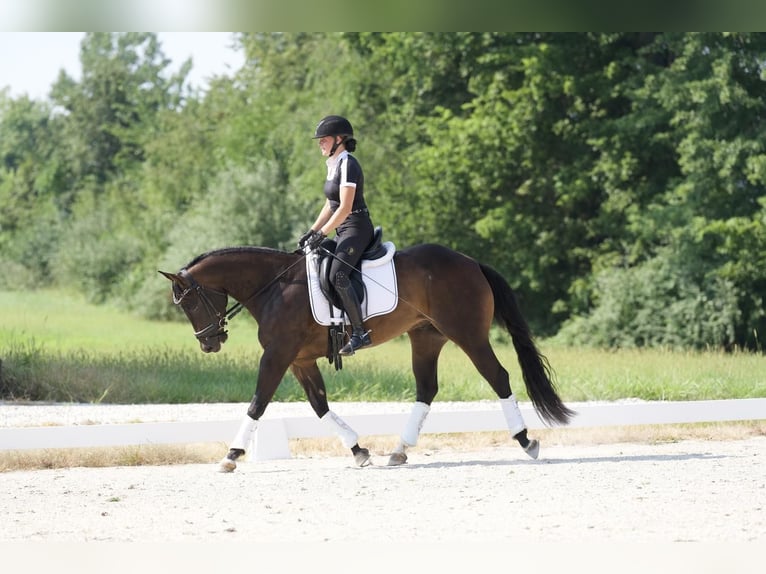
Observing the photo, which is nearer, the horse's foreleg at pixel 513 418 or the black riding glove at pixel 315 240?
the black riding glove at pixel 315 240

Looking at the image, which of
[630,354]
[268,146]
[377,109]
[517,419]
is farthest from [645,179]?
[517,419]

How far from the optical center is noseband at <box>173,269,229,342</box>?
856cm

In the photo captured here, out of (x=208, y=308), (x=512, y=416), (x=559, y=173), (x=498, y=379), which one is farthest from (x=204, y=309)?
(x=559, y=173)

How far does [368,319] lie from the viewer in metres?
8.59

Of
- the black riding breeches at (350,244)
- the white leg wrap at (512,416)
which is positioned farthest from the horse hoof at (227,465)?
the white leg wrap at (512,416)

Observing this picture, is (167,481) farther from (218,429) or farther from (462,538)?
(462,538)

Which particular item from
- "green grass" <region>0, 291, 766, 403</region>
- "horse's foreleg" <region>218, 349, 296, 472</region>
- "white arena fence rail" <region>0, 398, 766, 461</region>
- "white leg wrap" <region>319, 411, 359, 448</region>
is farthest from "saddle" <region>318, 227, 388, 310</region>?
"green grass" <region>0, 291, 766, 403</region>

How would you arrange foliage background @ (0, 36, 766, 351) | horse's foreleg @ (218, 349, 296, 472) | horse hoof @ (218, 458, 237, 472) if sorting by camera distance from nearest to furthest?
horse's foreleg @ (218, 349, 296, 472), horse hoof @ (218, 458, 237, 472), foliage background @ (0, 36, 766, 351)

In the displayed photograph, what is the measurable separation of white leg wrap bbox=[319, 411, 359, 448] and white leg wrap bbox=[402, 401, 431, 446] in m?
0.37

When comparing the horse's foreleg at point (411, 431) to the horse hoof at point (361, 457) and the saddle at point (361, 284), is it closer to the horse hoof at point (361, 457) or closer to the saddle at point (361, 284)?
the horse hoof at point (361, 457)

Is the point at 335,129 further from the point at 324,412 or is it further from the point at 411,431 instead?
the point at 411,431

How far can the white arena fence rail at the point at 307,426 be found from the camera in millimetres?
8789

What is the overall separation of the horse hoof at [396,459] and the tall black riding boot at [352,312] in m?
0.86

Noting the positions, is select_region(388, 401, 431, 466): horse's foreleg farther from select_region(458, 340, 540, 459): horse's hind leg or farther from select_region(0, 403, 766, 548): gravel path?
select_region(458, 340, 540, 459): horse's hind leg
